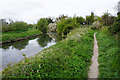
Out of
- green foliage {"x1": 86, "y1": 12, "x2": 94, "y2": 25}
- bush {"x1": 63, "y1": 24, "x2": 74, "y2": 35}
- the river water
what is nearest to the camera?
the river water

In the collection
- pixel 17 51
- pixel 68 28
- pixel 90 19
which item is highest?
pixel 90 19

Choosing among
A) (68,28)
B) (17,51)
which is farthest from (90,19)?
(17,51)

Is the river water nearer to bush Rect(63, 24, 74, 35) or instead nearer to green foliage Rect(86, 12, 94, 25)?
bush Rect(63, 24, 74, 35)

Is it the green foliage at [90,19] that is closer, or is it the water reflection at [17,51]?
the water reflection at [17,51]

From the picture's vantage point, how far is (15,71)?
5.05 m

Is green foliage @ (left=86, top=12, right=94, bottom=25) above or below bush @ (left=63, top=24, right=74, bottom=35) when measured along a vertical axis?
above

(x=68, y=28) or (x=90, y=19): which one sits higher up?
(x=90, y=19)

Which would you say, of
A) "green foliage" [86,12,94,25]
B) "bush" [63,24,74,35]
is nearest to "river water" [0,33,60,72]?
"bush" [63,24,74,35]

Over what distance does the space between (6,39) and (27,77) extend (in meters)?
21.2

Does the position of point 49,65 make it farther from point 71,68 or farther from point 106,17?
point 106,17

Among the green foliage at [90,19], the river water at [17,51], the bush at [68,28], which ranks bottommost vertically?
the river water at [17,51]

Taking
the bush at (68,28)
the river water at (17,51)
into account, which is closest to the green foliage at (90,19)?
the bush at (68,28)

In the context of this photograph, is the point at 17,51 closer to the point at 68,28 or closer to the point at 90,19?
the point at 68,28

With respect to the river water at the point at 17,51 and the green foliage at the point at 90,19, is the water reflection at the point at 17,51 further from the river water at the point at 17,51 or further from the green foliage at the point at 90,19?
the green foliage at the point at 90,19
